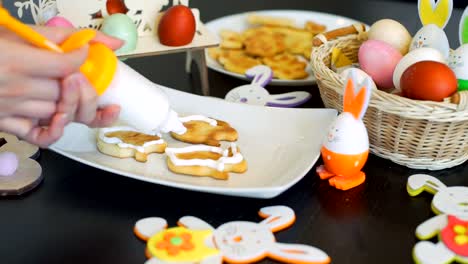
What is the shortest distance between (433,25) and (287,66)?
34cm

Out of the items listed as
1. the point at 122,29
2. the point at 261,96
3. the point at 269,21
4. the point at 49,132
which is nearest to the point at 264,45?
the point at 269,21

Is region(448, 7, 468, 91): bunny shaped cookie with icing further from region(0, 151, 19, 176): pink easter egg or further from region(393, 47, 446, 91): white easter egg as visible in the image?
region(0, 151, 19, 176): pink easter egg

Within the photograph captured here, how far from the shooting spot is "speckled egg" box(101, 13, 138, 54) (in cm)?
111

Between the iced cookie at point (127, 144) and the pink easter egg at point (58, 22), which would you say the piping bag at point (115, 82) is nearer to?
the iced cookie at point (127, 144)

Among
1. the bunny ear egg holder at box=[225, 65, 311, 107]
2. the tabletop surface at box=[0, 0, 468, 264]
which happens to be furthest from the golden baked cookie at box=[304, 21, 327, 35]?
the tabletop surface at box=[0, 0, 468, 264]

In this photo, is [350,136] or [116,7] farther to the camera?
[116,7]

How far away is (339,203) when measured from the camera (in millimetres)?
888

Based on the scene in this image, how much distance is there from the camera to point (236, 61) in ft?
4.23

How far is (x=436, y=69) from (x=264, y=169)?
0.92ft

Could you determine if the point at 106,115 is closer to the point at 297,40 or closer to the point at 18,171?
the point at 18,171

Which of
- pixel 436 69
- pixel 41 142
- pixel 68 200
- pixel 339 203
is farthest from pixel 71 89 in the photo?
pixel 436 69

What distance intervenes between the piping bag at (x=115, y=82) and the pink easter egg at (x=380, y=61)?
0.34m

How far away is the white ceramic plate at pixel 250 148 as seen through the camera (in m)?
0.86

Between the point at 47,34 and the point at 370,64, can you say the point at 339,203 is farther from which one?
the point at 47,34
